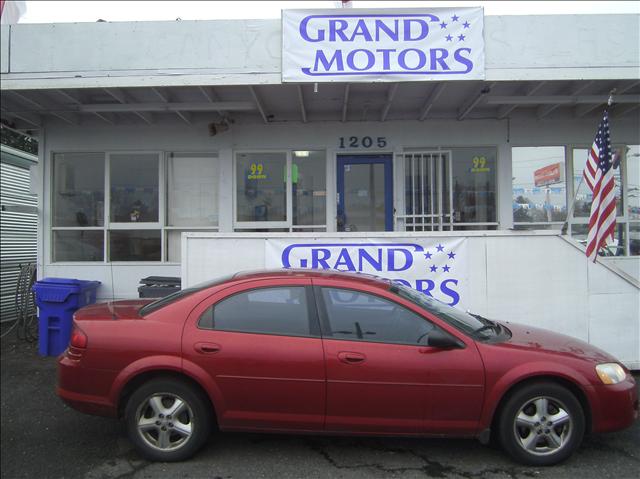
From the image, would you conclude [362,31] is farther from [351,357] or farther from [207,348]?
[207,348]

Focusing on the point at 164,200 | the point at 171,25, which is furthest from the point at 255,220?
the point at 171,25

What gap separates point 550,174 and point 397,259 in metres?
4.12

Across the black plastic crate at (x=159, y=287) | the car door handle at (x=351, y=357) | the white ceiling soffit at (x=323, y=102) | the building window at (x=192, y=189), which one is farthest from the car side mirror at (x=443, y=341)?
the building window at (x=192, y=189)

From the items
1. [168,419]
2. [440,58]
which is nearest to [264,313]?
[168,419]

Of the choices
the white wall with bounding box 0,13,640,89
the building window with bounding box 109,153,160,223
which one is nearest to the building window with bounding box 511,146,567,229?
the white wall with bounding box 0,13,640,89

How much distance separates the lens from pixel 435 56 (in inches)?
258

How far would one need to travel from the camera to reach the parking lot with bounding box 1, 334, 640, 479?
12.4 ft

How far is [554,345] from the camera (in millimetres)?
4074

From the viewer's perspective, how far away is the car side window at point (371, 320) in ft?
12.7

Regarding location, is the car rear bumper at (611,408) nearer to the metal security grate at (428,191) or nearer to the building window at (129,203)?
the metal security grate at (428,191)

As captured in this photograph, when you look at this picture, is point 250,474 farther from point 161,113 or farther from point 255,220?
point 161,113

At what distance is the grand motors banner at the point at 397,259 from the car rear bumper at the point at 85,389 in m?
2.80

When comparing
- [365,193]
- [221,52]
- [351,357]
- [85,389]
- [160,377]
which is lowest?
[85,389]

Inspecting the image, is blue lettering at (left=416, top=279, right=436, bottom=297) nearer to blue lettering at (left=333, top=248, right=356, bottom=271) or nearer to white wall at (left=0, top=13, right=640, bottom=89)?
blue lettering at (left=333, top=248, right=356, bottom=271)
